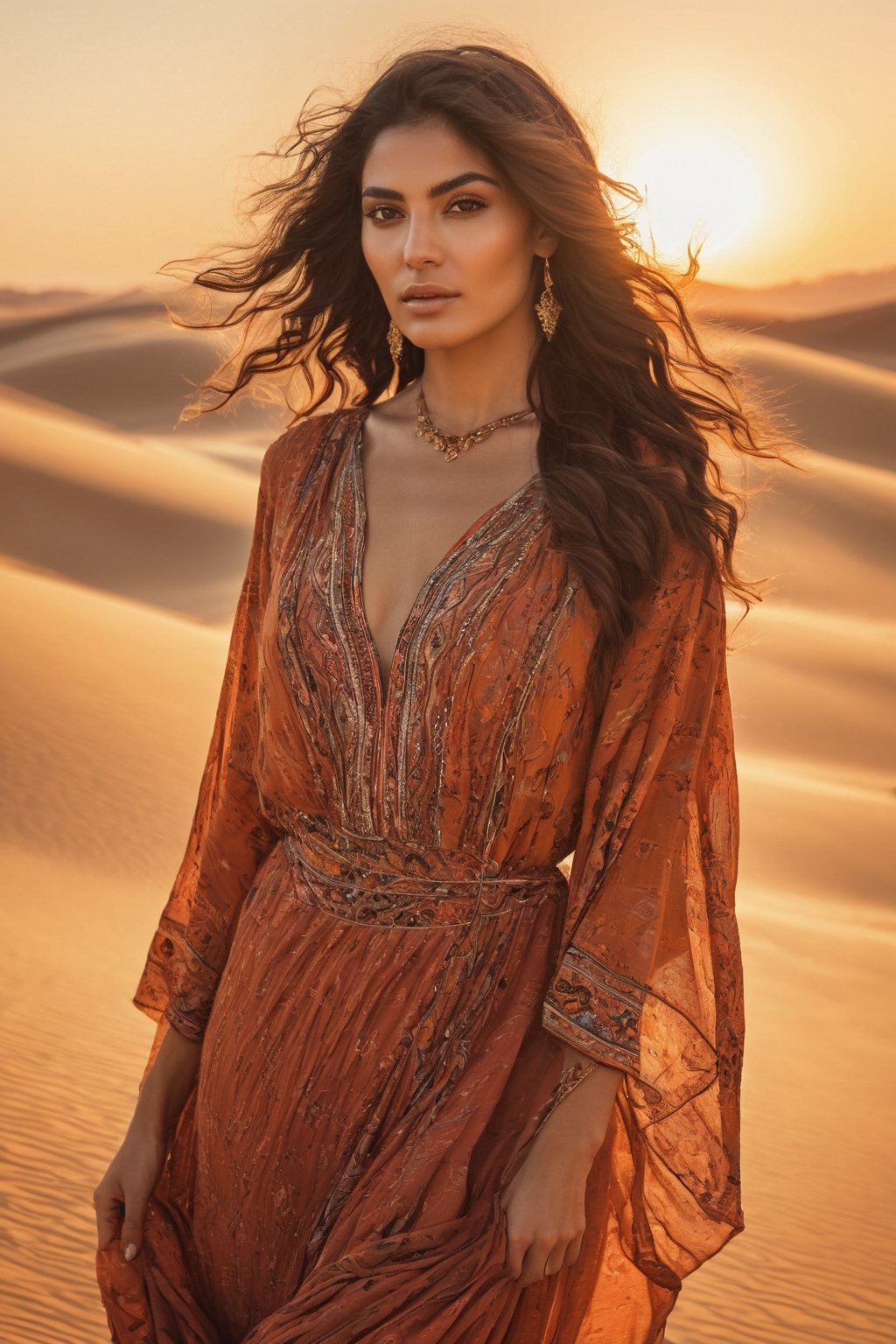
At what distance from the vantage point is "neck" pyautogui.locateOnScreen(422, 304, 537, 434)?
2830mm

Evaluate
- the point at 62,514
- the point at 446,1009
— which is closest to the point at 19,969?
the point at 446,1009

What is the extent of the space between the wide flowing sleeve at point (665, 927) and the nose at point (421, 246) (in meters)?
0.56

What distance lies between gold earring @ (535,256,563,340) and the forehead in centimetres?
20

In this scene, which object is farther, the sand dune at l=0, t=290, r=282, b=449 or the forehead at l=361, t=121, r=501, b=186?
the sand dune at l=0, t=290, r=282, b=449

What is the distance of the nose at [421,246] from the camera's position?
8.66 feet

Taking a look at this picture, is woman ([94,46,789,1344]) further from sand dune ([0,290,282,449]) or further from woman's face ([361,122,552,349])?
sand dune ([0,290,282,449])

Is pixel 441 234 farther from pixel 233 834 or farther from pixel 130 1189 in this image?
pixel 130 1189

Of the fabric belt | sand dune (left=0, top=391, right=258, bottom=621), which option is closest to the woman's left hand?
the fabric belt

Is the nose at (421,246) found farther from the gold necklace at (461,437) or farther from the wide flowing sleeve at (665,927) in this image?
the wide flowing sleeve at (665,927)

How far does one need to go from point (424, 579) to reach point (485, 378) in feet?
1.26

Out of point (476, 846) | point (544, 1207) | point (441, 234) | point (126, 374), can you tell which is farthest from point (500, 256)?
point (126, 374)

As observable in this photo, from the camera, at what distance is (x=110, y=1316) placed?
2764 millimetres

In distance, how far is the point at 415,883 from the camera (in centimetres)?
259

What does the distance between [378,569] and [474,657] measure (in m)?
0.27
